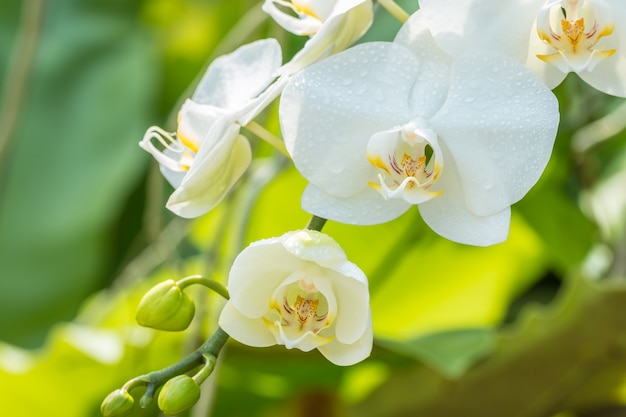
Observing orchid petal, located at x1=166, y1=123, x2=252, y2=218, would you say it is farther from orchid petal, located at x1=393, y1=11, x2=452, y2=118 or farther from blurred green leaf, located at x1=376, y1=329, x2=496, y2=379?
blurred green leaf, located at x1=376, y1=329, x2=496, y2=379

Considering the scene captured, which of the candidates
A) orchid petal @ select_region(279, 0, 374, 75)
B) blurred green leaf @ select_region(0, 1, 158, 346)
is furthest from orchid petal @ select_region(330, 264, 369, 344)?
blurred green leaf @ select_region(0, 1, 158, 346)

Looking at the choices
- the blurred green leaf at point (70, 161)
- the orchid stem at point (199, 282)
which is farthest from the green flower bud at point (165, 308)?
the blurred green leaf at point (70, 161)

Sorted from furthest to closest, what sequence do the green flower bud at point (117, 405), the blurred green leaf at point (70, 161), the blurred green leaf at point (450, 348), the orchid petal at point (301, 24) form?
the blurred green leaf at point (70, 161) → the blurred green leaf at point (450, 348) → the orchid petal at point (301, 24) → the green flower bud at point (117, 405)

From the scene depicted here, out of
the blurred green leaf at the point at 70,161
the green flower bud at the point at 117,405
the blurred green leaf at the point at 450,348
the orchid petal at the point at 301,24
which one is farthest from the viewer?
the blurred green leaf at the point at 70,161

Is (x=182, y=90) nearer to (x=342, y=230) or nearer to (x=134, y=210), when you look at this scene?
(x=134, y=210)

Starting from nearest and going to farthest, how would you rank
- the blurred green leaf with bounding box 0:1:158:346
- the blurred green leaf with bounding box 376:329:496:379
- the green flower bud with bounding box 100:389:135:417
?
1. the green flower bud with bounding box 100:389:135:417
2. the blurred green leaf with bounding box 376:329:496:379
3. the blurred green leaf with bounding box 0:1:158:346

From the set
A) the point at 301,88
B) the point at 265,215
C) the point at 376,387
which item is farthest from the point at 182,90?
the point at 301,88

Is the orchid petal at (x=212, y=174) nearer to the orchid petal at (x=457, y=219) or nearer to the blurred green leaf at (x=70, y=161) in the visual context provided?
the orchid petal at (x=457, y=219)
